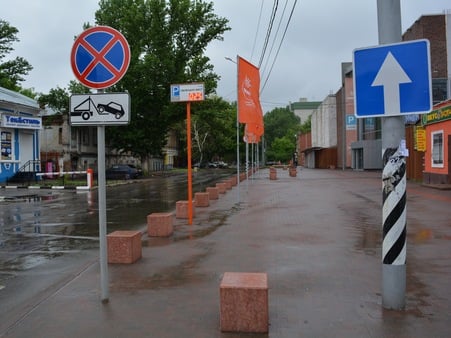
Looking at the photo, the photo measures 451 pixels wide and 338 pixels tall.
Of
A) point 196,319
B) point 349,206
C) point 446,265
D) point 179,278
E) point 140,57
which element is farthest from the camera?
point 140,57

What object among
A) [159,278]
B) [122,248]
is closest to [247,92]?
[122,248]

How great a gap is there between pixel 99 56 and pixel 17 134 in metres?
30.8

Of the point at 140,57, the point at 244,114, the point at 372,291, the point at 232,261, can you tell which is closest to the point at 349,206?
the point at 244,114

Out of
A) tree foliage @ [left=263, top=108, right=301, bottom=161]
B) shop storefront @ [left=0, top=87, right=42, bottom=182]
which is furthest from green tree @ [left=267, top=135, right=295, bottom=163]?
shop storefront @ [left=0, top=87, right=42, bottom=182]

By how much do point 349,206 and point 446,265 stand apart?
326 inches

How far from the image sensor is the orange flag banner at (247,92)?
50.7 feet

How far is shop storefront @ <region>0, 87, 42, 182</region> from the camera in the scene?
31.3 meters

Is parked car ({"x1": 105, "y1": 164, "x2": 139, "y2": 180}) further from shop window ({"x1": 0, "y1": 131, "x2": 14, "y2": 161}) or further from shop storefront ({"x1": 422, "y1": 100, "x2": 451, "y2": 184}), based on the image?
shop storefront ({"x1": 422, "y1": 100, "x2": 451, "y2": 184})

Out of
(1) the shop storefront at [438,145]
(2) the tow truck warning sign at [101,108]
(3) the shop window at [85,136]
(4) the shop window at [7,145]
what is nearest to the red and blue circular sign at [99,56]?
(2) the tow truck warning sign at [101,108]

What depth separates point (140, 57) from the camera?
41.7 m

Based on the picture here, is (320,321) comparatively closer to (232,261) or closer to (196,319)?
(196,319)

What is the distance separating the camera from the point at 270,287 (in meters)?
5.84

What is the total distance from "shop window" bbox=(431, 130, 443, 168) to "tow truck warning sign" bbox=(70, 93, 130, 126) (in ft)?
70.6

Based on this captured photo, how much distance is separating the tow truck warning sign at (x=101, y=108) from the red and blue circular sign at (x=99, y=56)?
Answer: 18 cm
